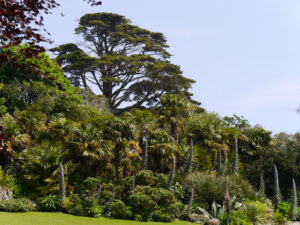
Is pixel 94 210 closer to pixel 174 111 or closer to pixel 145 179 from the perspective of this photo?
pixel 145 179

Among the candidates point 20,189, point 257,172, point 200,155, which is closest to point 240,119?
point 257,172

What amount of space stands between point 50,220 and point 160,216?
4.27 metres

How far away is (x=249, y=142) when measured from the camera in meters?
24.6

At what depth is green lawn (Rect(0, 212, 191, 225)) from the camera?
11.3 metres

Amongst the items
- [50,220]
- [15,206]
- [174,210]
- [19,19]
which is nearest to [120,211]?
[174,210]

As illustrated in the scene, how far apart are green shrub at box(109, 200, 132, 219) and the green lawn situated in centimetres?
73

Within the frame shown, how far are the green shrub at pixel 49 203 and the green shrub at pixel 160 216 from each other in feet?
12.5

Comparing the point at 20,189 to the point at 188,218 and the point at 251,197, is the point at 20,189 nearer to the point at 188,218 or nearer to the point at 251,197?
the point at 188,218

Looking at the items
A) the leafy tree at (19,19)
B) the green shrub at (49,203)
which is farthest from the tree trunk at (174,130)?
the leafy tree at (19,19)

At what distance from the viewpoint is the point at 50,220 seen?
39.6ft

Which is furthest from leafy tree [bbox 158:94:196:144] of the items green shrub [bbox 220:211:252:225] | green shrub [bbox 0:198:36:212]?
green shrub [bbox 0:198:36:212]

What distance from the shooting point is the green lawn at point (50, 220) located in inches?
446

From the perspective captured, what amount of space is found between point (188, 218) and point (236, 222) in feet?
8.41

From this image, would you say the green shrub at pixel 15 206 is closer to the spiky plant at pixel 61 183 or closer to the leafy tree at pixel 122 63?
the spiky plant at pixel 61 183
